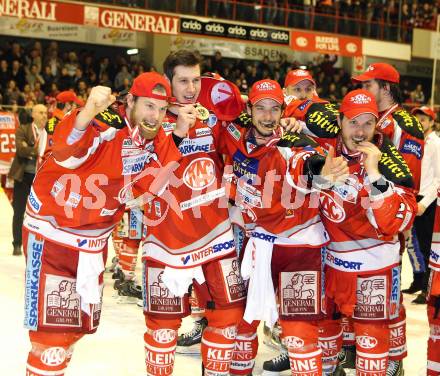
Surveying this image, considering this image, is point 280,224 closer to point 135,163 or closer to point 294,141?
point 294,141

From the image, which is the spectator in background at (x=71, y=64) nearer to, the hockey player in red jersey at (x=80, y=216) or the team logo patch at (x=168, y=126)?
the team logo patch at (x=168, y=126)

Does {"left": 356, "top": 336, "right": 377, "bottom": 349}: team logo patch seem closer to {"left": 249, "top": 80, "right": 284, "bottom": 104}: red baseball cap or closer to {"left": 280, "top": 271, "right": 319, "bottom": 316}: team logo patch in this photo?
{"left": 280, "top": 271, "right": 319, "bottom": 316}: team logo patch

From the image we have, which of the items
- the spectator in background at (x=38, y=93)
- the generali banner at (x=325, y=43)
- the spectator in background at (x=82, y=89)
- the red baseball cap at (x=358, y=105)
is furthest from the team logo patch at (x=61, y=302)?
the generali banner at (x=325, y=43)

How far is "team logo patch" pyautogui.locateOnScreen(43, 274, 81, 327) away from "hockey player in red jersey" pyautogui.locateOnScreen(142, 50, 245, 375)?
1.55 feet

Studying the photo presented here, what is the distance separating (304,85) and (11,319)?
2.92 meters

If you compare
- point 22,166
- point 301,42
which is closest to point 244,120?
point 22,166

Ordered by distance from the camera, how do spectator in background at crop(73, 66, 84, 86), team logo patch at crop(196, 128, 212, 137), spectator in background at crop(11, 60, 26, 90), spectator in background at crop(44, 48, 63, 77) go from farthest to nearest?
spectator in background at crop(44, 48, 63, 77) → spectator in background at crop(73, 66, 84, 86) → spectator in background at crop(11, 60, 26, 90) → team logo patch at crop(196, 128, 212, 137)

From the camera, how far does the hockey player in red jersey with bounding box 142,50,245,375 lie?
12.1 feet

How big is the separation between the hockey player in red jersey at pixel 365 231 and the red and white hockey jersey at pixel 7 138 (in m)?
7.66

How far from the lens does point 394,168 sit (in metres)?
3.53

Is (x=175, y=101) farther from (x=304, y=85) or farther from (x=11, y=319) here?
(x=11, y=319)

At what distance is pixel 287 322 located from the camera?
369cm

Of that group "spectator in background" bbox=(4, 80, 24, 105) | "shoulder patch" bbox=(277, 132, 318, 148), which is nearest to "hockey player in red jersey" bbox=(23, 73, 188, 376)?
"shoulder patch" bbox=(277, 132, 318, 148)

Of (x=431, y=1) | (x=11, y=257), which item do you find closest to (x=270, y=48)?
(x=431, y=1)
